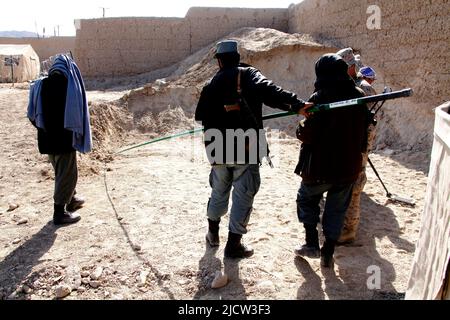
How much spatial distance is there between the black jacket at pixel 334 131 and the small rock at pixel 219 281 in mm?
873

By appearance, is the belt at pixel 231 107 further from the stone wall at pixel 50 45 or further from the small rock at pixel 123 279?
the stone wall at pixel 50 45

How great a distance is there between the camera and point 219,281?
99.0 inches

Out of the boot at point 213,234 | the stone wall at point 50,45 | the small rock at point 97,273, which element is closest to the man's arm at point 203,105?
the boot at point 213,234

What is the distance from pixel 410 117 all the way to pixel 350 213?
3976 millimetres

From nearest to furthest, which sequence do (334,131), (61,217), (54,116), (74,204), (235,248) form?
(334,131) < (235,248) < (54,116) < (61,217) < (74,204)

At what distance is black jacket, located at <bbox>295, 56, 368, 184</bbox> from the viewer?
2.42 m

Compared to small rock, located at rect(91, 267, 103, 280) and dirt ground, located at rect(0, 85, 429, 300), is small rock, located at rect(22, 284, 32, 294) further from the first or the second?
small rock, located at rect(91, 267, 103, 280)

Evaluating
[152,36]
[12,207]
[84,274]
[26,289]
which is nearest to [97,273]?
[84,274]

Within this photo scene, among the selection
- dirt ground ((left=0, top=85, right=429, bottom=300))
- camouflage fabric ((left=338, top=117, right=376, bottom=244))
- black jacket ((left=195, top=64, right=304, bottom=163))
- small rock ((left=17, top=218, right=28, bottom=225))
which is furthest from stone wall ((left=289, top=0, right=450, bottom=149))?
small rock ((left=17, top=218, right=28, bottom=225))

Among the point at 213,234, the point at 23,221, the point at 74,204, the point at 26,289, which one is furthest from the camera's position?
the point at 74,204

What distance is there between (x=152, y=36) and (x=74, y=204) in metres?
8.89

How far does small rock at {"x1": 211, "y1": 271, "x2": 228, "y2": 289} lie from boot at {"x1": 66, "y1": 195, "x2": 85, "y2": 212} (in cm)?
205

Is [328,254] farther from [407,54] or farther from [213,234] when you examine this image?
[407,54]
